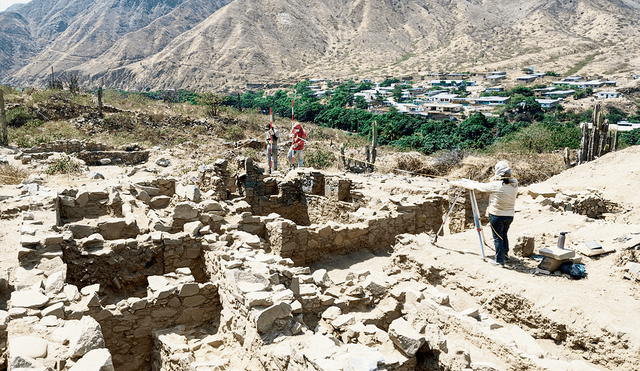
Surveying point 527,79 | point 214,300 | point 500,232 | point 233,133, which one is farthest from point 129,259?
point 527,79

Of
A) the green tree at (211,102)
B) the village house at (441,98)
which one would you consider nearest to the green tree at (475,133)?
the village house at (441,98)

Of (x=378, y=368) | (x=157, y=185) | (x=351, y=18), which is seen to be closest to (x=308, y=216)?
(x=157, y=185)

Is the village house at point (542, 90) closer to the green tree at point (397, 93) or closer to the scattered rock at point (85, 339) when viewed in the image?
the green tree at point (397, 93)

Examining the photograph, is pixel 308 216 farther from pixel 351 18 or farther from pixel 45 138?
pixel 351 18

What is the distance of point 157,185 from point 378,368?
8.88 metres

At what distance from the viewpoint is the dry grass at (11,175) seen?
12.4 meters

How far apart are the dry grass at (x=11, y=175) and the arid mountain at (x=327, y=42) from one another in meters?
77.8

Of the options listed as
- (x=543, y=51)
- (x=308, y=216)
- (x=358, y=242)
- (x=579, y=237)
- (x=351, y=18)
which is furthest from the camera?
(x=351, y=18)

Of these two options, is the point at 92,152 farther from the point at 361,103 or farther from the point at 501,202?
the point at 361,103

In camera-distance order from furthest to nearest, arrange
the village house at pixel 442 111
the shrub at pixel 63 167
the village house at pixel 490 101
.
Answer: the village house at pixel 490 101 → the village house at pixel 442 111 → the shrub at pixel 63 167

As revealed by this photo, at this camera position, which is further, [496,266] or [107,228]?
[107,228]

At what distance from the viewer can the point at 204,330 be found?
596 centimetres

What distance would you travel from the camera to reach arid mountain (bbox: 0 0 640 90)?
303 feet

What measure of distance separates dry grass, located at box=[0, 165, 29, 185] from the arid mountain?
255 feet
